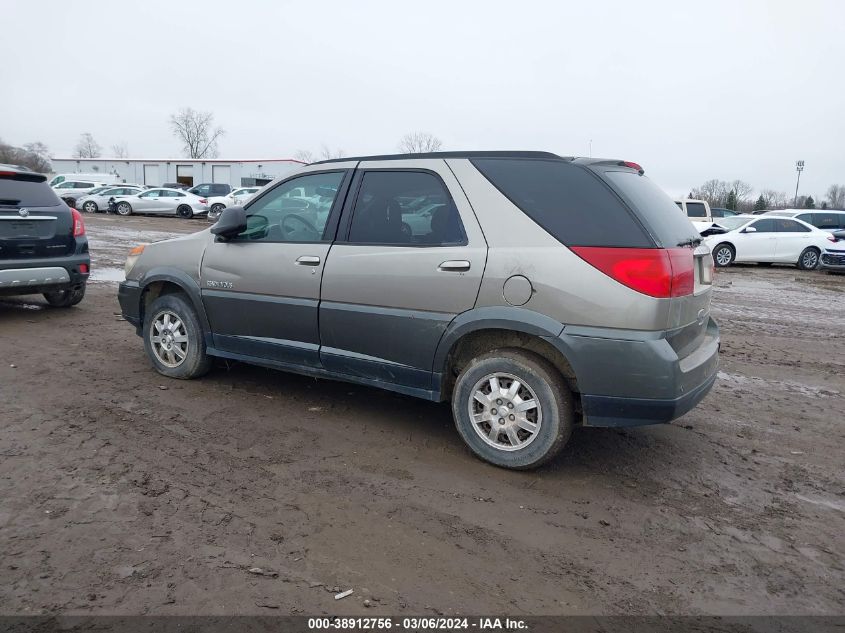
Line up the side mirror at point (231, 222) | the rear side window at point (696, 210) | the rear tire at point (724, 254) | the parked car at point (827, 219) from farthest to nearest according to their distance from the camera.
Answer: the parked car at point (827, 219), the rear side window at point (696, 210), the rear tire at point (724, 254), the side mirror at point (231, 222)

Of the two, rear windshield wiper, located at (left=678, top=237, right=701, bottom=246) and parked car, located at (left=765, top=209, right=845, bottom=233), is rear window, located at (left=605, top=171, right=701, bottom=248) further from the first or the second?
parked car, located at (left=765, top=209, right=845, bottom=233)

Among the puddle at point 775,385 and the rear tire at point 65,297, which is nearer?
the puddle at point 775,385

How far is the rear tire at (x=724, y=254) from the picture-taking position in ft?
59.7

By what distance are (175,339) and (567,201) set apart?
11.4ft

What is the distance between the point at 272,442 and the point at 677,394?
2.53m

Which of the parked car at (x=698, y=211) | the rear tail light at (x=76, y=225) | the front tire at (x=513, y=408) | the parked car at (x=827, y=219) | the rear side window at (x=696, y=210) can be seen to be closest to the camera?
the front tire at (x=513, y=408)

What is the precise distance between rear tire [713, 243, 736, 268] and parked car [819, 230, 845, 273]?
220 cm

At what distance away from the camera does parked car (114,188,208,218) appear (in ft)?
103

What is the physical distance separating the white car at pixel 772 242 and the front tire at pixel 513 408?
16.2m

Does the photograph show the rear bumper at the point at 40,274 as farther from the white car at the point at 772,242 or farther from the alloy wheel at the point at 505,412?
the white car at the point at 772,242

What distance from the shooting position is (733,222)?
758 inches

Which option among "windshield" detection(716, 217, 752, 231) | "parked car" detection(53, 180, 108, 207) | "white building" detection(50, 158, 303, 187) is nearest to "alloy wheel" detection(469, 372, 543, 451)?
"windshield" detection(716, 217, 752, 231)

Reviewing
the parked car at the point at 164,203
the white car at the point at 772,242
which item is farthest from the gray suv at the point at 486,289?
the parked car at the point at 164,203

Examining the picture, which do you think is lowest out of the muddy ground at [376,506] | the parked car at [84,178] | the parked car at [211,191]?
the muddy ground at [376,506]
